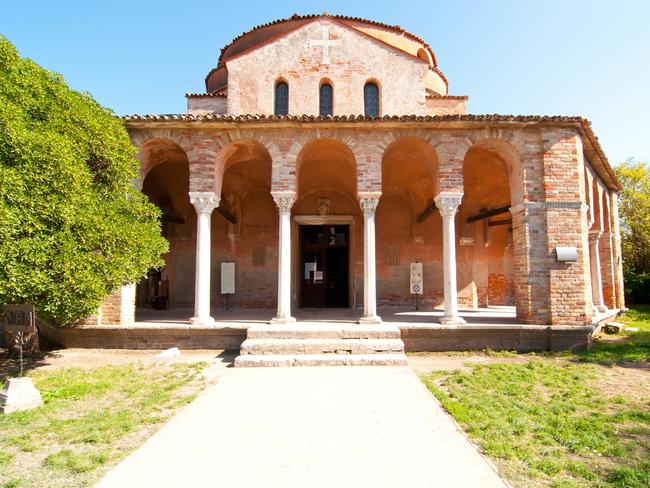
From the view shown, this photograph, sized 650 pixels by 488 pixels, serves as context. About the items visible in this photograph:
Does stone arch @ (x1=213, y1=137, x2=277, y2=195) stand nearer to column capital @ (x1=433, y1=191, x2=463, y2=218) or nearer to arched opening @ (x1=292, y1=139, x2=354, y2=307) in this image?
arched opening @ (x1=292, y1=139, x2=354, y2=307)

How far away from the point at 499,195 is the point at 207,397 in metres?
12.1

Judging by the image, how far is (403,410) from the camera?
479 centimetres

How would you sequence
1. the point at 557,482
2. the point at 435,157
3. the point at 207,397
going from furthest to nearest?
the point at 435,157 → the point at 207,397 → the point at 557,482

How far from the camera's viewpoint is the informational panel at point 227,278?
13.0 meters

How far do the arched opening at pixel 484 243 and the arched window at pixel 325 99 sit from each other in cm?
528

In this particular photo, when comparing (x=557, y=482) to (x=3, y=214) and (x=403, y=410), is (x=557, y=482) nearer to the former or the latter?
(x=403, y=410)

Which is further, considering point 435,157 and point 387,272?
point 387,272

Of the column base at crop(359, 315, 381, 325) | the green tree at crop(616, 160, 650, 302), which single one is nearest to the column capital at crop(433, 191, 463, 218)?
the column base at crop(359, 315, 381, 325)

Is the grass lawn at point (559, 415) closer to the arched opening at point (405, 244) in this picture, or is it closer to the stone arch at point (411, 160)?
the stone arch at point (411, 160)

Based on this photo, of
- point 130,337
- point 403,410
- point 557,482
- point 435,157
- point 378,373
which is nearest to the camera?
point 557,482

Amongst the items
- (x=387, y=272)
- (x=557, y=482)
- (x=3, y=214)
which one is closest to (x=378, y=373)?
(x=557, y=482)

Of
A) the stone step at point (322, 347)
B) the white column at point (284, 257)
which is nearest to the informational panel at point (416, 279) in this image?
the stone step at point (322, 347)

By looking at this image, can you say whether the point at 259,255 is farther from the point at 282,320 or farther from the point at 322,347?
the point at 322,347

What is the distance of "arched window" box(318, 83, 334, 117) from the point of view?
13.0 meters
